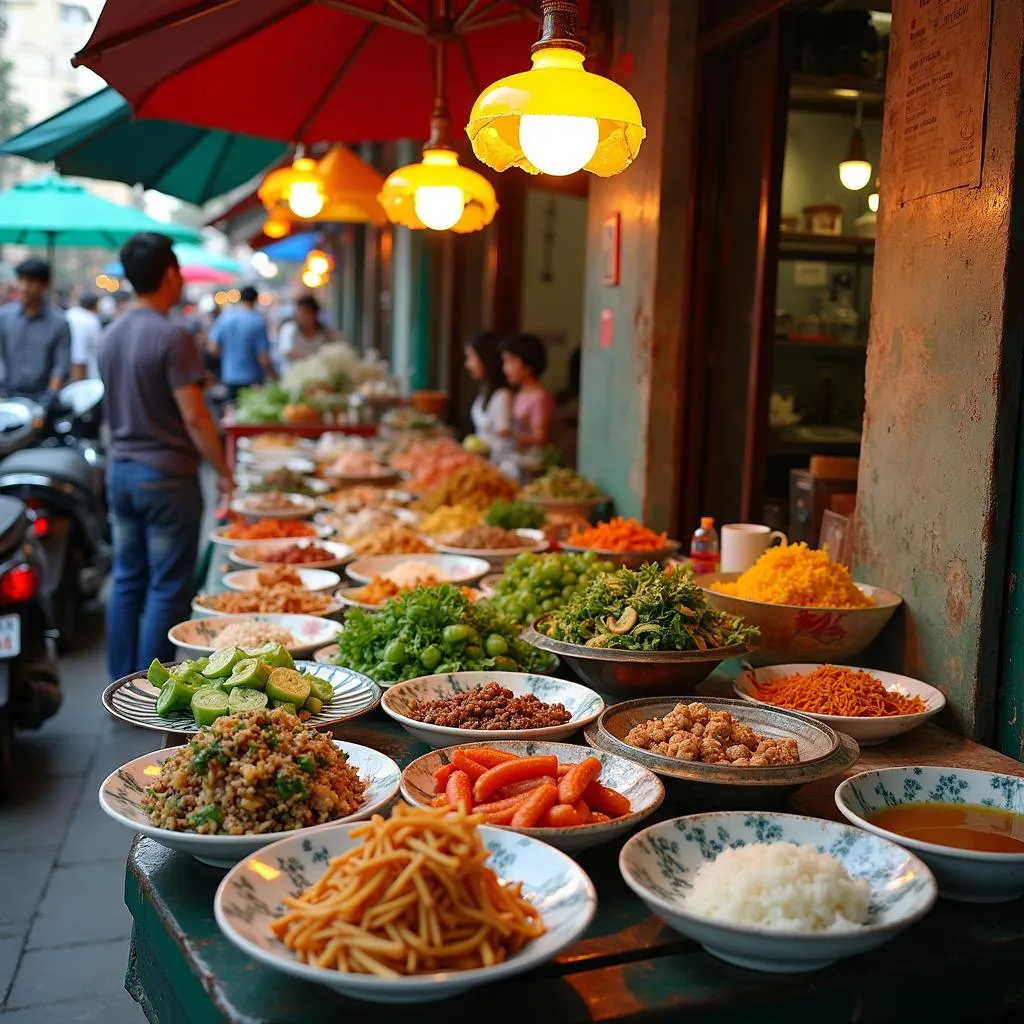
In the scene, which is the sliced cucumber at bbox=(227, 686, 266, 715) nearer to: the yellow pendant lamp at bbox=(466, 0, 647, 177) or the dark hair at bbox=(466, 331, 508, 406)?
the yellow pendant lamp at bbox=(466, 0, 647, 177)

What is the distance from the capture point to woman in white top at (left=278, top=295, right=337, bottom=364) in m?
13.1

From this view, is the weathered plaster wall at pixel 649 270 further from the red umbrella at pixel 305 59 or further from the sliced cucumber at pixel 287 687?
the sliced cucumber at pixel 287 687

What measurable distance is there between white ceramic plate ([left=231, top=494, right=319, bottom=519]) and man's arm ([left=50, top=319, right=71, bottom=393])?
15.5 feet

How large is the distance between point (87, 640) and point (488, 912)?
21.8 ft

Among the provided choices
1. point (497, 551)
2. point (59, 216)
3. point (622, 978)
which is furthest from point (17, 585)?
point (59, 216)

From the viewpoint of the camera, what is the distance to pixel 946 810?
2184mm

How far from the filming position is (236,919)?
160 cm

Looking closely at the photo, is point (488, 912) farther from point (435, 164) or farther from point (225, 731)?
point (435, 164)

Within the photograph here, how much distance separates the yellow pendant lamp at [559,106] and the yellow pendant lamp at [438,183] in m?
1.30

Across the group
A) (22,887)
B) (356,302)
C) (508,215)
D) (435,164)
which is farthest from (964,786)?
(356,302)

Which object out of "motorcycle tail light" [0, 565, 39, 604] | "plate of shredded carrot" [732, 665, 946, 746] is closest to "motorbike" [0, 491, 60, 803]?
"motorcycle tail light" [0, 565, 39, 604]

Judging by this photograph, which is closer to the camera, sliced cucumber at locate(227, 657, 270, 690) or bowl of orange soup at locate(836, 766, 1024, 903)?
bowl of orange soup at locate(836, 766, 1024, 903)

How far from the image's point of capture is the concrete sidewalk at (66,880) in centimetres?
338

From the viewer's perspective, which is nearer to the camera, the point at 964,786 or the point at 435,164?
the point at 964,786
